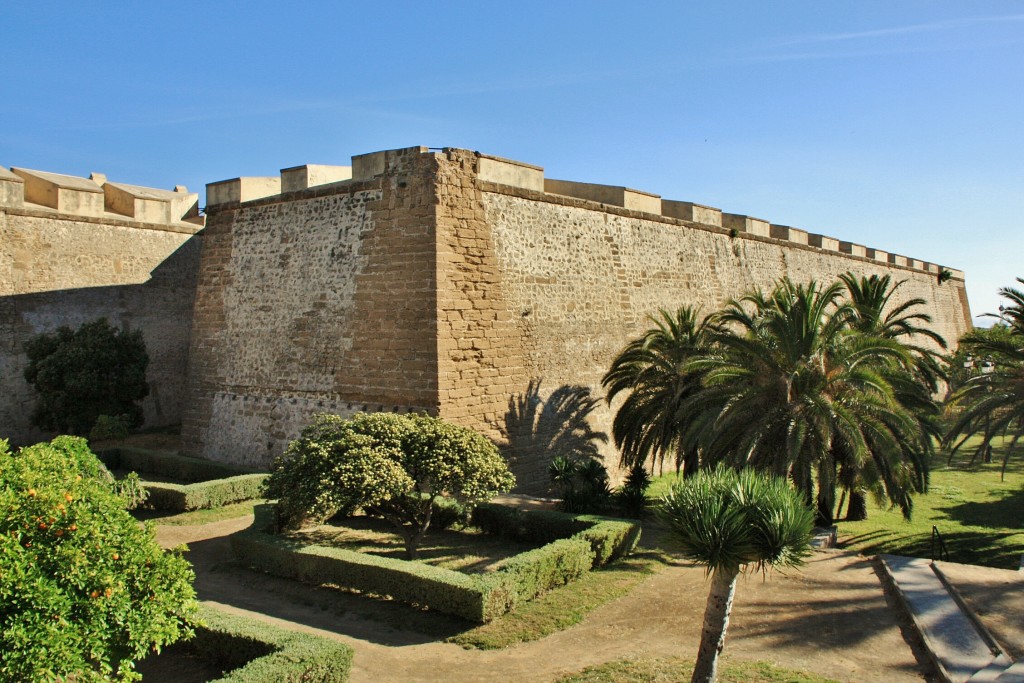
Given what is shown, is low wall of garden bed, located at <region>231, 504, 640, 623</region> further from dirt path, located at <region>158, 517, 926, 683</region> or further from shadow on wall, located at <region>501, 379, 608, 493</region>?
shadow on wall, located at <region>501, 379, 608, 493</region>

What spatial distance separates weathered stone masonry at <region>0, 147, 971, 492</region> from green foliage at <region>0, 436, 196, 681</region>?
21.5 ft

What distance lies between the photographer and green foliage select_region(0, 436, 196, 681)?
438 centimetres

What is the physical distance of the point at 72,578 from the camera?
4.66 meters

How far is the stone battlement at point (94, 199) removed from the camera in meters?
16.3

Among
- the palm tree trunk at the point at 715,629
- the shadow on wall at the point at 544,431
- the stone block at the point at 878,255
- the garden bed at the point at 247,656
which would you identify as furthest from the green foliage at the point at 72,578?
the stone block at the point at 878,255

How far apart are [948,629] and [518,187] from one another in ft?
30.8

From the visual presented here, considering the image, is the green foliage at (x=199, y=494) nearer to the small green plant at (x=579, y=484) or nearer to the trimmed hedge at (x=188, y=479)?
the trimmed hedge at (x=188, y=479)

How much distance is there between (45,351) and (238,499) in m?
6.16

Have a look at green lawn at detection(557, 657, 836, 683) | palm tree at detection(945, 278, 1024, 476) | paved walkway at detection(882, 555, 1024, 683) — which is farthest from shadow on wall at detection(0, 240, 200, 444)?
palm tree at detection(945, 278, 1024, 476)

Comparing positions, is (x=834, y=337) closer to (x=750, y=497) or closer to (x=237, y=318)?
(x=750, y=497)

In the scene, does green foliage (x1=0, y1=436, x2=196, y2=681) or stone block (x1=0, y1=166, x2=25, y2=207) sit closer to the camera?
green foliage (x1=0, y1=436, x2=196, y2=681)

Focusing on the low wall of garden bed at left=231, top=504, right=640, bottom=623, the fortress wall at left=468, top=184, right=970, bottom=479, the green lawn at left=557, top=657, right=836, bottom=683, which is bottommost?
the green lawn at left=557, top=657, right=836, bottom=683

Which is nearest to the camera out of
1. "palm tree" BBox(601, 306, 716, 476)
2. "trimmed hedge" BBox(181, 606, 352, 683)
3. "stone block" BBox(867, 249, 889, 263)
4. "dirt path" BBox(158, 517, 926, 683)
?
"trimmed hedge" BBox(181, 606, 352, 683)

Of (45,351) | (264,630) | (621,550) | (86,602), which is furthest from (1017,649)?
(45,351)
